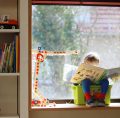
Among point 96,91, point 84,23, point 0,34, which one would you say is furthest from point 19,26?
point 96,91

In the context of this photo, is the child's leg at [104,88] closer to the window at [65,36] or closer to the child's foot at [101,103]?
the child's foot at [101,103]

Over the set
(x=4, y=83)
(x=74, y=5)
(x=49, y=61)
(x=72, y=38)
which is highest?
(x=74, y=5)

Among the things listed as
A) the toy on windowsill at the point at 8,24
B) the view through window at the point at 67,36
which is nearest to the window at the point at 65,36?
the view through window at the point at 67,36

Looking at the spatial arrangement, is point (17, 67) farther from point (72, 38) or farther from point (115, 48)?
point (115, 48)

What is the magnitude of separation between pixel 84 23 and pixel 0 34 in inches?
30.4

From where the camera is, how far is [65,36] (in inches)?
100

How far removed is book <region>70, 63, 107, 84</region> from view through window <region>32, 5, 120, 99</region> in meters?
0.12

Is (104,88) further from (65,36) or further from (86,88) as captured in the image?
(65,36)

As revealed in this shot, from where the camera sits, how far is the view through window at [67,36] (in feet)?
8.23

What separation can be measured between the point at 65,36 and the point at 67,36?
2 centimetres

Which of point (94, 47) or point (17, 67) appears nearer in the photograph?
point (17, 67)

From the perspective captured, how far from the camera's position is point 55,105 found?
7.98ft

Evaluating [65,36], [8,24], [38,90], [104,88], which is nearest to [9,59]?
[8,24]

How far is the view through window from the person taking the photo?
8.23ft
